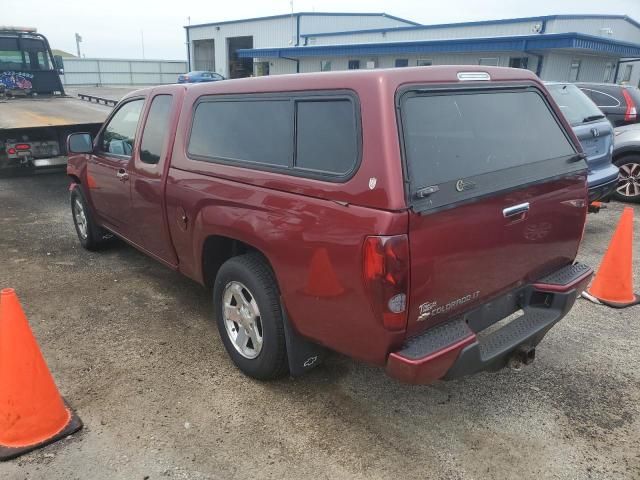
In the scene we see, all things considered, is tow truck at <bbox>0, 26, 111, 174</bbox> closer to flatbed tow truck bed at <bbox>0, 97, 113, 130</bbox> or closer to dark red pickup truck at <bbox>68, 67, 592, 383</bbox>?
flatbed tow truck bed at <bbox>0, 97, 113, 130</bbox>

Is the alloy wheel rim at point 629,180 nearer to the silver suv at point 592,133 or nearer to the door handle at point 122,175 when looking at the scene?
the silver suv at point 592,133

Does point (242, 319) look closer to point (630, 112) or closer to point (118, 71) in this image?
point (630, 112)

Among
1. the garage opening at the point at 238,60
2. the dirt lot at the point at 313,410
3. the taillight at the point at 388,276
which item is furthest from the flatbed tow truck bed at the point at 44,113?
the garage opening at the point at 238,60

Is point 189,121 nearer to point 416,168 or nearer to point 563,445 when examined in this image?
point 416,168

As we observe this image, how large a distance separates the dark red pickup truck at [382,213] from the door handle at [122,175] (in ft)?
2.44

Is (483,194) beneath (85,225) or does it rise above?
above

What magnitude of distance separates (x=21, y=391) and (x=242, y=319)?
1.23 m

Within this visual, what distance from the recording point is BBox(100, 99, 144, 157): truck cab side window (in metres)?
4.35

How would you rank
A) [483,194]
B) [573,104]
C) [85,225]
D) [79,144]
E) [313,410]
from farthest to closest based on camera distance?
[573,104] → [85,225] → [79,144] → [313,410] → [483,194]

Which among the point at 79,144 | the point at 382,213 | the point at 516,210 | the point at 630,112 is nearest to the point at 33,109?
the point at 79,144

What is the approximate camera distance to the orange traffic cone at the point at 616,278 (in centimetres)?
434

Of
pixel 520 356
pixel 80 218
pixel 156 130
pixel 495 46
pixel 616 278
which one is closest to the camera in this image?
pixel 520 356

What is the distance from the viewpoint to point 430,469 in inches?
100

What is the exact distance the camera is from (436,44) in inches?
974
